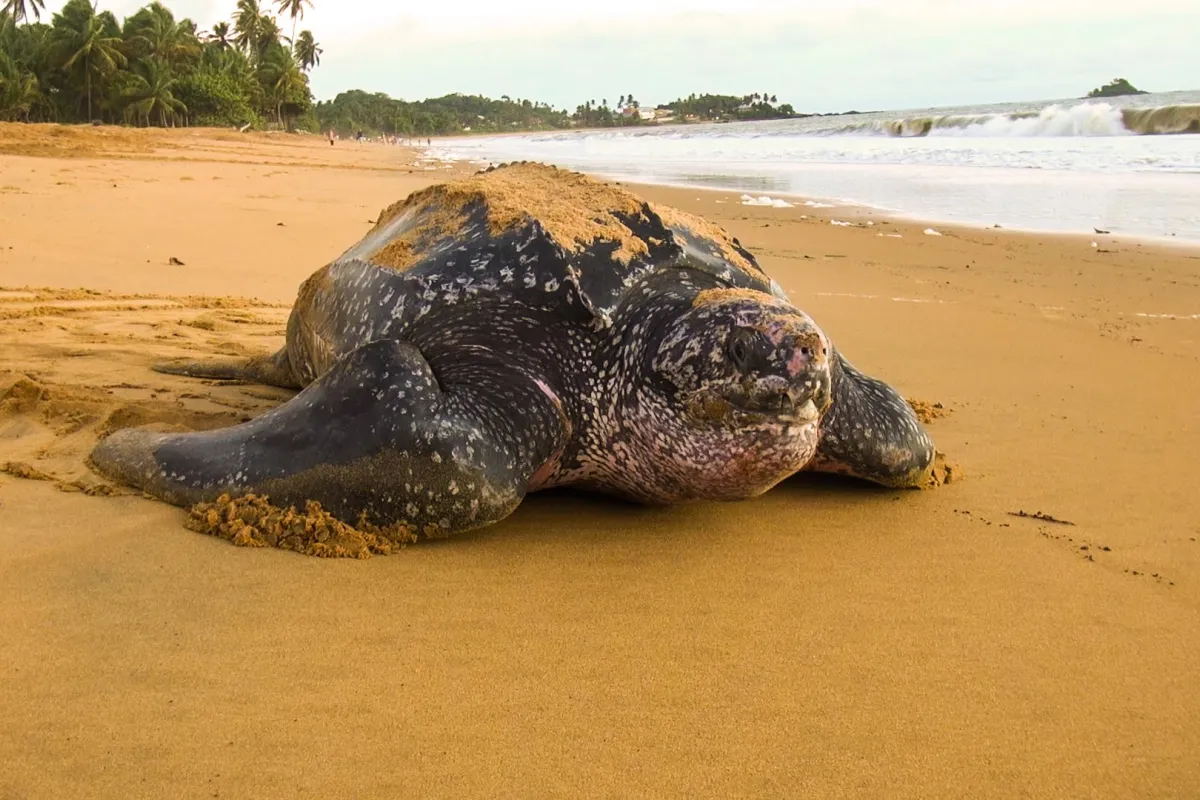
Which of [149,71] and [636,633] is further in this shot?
[149,71]

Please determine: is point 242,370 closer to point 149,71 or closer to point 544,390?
point 544,390

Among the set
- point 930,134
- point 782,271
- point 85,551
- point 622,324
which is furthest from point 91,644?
point 930,134

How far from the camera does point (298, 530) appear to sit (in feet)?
7.80

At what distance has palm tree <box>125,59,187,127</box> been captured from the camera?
46.2m

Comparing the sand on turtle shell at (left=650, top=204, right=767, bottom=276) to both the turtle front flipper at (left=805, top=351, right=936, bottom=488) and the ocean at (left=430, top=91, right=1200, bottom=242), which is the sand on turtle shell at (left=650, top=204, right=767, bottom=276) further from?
the ocean at (left=430, top=91, right=1200, bottom=242)

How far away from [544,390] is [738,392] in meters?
0.63

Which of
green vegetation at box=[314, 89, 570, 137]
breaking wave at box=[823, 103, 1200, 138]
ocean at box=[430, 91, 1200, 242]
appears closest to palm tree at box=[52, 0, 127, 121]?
ocean at box=[430, 91, 1200, 242]

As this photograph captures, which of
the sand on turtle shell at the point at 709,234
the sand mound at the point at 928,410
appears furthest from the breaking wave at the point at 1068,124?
the sand on turtle shell at the point at 709,234

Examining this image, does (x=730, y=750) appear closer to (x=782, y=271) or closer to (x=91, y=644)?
(x=91, y=644)

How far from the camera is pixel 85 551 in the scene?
226cm

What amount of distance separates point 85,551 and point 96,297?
4.02 meters

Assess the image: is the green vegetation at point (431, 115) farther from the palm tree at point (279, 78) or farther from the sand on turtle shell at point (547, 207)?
the sand on turtle shell at point (547, 207)

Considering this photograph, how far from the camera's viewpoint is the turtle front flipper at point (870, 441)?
9.58ft

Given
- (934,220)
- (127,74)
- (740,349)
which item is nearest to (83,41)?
(127,74)
